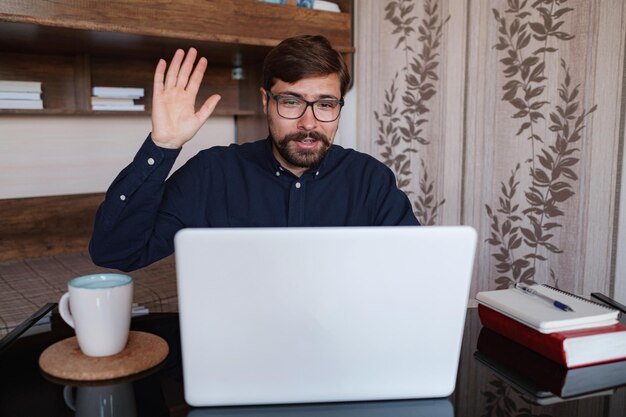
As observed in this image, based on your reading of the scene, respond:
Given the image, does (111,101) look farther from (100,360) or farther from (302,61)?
(100,360)

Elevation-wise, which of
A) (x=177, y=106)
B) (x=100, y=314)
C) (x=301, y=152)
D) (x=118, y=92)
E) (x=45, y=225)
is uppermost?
(x=118, y=92)

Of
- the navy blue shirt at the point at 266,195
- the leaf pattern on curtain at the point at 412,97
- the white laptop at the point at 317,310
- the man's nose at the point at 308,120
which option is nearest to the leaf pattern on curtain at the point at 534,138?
the leaf pattern on curtain at the point at 412,97

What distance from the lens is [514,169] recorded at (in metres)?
2.16

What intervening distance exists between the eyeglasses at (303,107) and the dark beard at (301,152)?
47 millimetres

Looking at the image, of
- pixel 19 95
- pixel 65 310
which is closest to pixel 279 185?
pixel 65 310

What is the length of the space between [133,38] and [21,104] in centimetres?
52

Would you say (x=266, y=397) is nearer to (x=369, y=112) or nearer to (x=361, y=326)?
(x=361, y=326)

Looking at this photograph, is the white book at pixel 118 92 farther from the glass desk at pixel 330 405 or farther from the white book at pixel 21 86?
the glass desk at pixel 330 405

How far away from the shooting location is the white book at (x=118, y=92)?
8.20 ft

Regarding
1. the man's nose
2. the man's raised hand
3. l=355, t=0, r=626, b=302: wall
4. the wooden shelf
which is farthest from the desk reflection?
the wooden shelf

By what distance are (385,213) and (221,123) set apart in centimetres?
154

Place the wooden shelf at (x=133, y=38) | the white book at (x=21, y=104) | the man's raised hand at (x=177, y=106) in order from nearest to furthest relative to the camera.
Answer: the man's raised hand at (x=177, y=106) → the wooden shelf at (x=133, y=38) → the white book at (x=21, y=104)

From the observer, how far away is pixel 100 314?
36.7 inches

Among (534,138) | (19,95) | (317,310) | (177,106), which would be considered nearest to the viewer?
(317,310)
